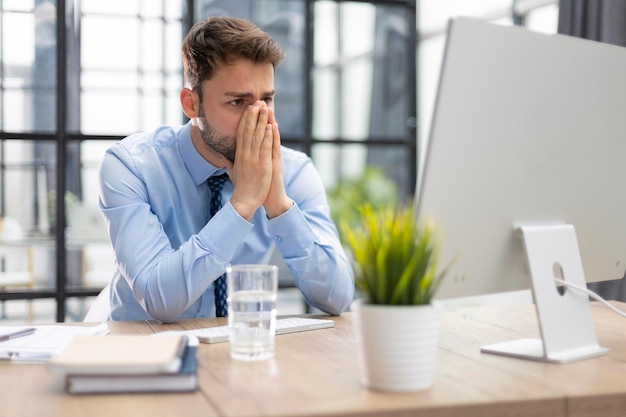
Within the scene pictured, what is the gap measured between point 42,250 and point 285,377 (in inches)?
80.2

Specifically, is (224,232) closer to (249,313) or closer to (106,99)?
(249,313)

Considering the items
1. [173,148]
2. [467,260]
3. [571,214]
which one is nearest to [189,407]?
[467,260]

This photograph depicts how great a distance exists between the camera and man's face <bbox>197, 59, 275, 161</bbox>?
2008 millimetres

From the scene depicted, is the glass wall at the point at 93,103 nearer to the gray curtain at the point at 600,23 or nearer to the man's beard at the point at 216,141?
the gray curtain at the point at 600,23

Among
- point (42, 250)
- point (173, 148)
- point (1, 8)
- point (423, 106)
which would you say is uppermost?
point (1, 8)

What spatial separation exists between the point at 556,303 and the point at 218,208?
3.30 feet

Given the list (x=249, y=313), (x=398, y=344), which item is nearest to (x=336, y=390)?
(x=398, y=344)

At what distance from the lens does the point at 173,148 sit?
212 centimetres

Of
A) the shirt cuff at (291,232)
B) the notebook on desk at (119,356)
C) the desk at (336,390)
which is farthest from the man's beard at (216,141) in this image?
the notebook on desk at (119,356)

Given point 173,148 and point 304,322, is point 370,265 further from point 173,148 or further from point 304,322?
point 173,148

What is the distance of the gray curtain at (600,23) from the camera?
303 cm

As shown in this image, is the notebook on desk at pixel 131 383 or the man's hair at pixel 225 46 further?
the man's hair at pixel 225 46

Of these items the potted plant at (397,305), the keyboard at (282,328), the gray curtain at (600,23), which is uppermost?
the gray curtain at (600,23)

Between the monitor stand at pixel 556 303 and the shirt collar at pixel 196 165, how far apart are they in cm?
96
